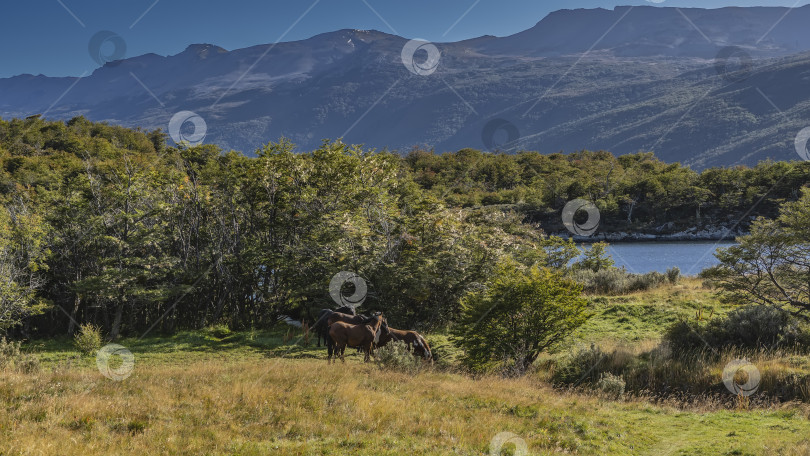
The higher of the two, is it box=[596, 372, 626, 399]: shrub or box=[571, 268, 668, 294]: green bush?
box=[571, 268, 668, 294]: green bush

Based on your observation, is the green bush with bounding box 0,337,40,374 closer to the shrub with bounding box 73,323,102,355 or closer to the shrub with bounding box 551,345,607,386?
the shrub with bounding box 73,323,102,355

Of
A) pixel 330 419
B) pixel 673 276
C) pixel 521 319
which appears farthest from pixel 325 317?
pixel 673 276

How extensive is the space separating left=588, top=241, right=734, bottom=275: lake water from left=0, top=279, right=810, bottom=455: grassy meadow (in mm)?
53906

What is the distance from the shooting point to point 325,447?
27.1 ft

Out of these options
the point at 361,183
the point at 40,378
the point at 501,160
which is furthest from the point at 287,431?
the point at 501,160

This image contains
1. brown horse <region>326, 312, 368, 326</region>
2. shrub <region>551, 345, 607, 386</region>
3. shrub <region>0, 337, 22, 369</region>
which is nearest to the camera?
shrub <region>0, 337, 22, 369</region>

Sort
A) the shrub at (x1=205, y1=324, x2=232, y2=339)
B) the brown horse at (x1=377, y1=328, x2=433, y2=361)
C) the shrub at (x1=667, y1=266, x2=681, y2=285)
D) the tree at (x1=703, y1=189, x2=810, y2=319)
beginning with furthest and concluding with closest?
the shrub at (x1=667, y1=266, x2=681, y2=285)
the shrub at (x1=205, y1=324, x2=232, y2=339)
the tree at (x1=703, y1=189, x2=810, y2=319)
the brown horse at (x1=377, y1=328, x2=433, y2=361)

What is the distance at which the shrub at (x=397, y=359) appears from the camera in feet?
51.1

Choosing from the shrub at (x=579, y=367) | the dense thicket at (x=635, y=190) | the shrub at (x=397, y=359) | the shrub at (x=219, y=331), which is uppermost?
the dense thicket at (x=635, y=190)

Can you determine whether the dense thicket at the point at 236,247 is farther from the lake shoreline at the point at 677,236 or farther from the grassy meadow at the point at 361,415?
the lake shoreline at the point at 677,236

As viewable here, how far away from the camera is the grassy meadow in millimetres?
8266

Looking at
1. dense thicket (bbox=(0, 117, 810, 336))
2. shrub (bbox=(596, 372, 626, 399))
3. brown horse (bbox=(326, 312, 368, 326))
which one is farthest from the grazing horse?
shrub (bbox=(596, 372, 626, 399))

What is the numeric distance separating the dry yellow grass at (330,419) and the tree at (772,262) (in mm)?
8846

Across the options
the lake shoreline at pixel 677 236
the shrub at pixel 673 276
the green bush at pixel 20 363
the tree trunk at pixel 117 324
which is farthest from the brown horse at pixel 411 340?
the lake shoreline at pixel 677 236
